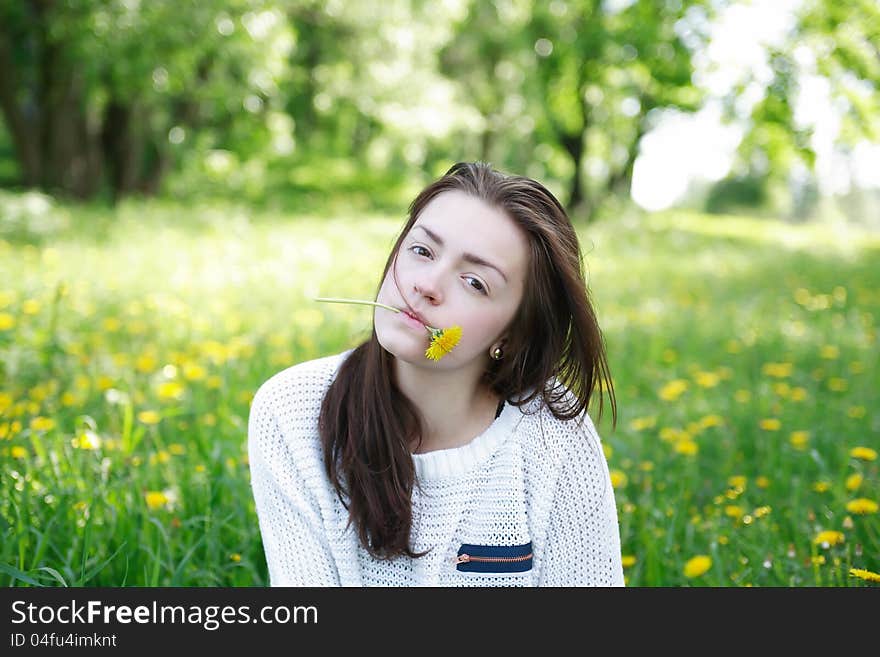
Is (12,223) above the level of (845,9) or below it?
below

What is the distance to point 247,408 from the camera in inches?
111

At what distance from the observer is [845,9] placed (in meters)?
10.0

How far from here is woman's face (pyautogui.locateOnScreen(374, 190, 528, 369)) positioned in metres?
1.50

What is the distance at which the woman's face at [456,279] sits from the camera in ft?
4.93

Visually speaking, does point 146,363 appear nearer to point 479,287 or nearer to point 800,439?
point 479,287

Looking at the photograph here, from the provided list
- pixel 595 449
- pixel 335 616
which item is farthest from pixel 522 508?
pixel 335 616

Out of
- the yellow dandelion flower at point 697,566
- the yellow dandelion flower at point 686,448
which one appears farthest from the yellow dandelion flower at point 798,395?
the yellow dandelion flower at point 697,566

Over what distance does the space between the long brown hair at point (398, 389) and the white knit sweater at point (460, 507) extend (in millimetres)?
41

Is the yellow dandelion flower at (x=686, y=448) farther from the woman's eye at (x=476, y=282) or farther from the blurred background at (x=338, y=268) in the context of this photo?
the woman's eye at (x=476, y=282)

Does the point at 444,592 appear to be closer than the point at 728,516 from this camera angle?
Yes

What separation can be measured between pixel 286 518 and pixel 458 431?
38 cm

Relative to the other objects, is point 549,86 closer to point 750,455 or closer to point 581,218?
point 581,218

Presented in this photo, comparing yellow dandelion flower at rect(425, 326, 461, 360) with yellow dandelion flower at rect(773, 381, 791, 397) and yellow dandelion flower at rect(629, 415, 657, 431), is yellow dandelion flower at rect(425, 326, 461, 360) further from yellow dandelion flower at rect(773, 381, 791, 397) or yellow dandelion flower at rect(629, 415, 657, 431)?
yellow dandelion flower at rect(773, 381, 791, 397)

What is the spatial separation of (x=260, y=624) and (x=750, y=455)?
2.09 m
